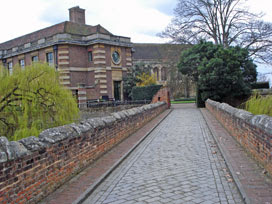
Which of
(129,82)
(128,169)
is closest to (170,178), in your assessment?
(128,169)

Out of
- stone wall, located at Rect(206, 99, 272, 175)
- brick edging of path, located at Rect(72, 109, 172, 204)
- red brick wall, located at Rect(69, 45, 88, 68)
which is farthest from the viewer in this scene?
red brick wall, located at Rect(69, 45, 88, 68)

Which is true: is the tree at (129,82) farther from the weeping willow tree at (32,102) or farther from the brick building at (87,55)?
the weeping willow tree at (32,102)

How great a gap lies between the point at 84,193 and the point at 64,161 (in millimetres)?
1041

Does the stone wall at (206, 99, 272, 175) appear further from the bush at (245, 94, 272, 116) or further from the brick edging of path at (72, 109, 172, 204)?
the brick edging of path at (72, 109, 172, 204)

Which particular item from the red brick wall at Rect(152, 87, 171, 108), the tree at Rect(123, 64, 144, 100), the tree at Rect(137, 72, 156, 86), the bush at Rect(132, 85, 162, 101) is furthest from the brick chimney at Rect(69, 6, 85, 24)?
the red brick wall at Rect(152, 87, 171, 108)

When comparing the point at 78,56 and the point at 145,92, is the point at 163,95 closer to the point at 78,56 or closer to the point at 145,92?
the point at 145,92

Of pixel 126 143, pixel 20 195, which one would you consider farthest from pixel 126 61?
pixel 20 195

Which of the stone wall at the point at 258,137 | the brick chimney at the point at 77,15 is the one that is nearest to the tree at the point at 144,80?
the brick chimney at the point at 77,15

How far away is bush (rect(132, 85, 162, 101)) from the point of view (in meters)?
33.4

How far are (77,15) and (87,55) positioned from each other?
891 cm

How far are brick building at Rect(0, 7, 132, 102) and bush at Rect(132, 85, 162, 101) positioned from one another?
3666mm

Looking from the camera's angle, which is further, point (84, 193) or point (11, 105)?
point (11, 105)

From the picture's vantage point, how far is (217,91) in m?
27.3

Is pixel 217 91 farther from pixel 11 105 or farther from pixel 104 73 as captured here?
pixel 11 105
